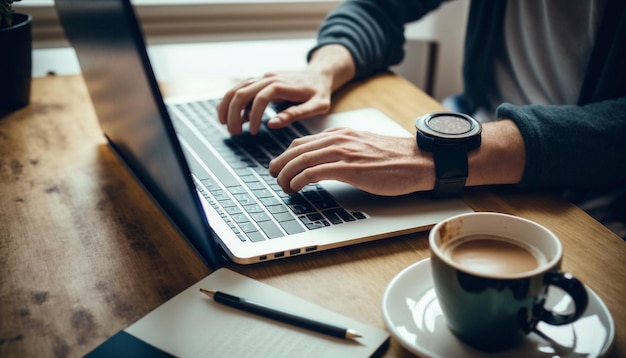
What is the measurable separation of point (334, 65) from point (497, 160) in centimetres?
41

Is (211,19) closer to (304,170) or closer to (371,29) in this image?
(371,29)

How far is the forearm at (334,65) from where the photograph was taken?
103 centimetres

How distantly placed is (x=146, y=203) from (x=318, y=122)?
0.32 m

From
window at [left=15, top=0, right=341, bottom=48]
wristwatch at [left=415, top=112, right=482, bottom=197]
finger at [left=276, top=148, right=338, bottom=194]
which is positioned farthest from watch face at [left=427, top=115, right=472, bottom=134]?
window at [left=15, top=0, right=341, bottom=48]

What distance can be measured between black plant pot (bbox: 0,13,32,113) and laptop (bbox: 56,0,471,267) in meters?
0.13

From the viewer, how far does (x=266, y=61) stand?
1.78m

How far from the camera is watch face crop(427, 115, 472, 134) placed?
0.74 metres

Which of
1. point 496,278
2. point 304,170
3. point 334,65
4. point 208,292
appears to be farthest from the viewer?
point 334,65

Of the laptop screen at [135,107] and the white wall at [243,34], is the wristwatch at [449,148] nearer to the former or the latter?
the laptop screen at [135,107]

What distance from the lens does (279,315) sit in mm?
538

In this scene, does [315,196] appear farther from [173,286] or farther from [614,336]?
[614,336]

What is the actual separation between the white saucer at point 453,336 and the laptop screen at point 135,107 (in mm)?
200

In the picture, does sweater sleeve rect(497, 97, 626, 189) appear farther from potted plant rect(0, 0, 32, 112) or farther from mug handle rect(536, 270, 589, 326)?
potted plant rect(0, 0, 32, 112)

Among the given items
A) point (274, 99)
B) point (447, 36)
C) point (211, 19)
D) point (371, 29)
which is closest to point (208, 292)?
point (274, 99)
